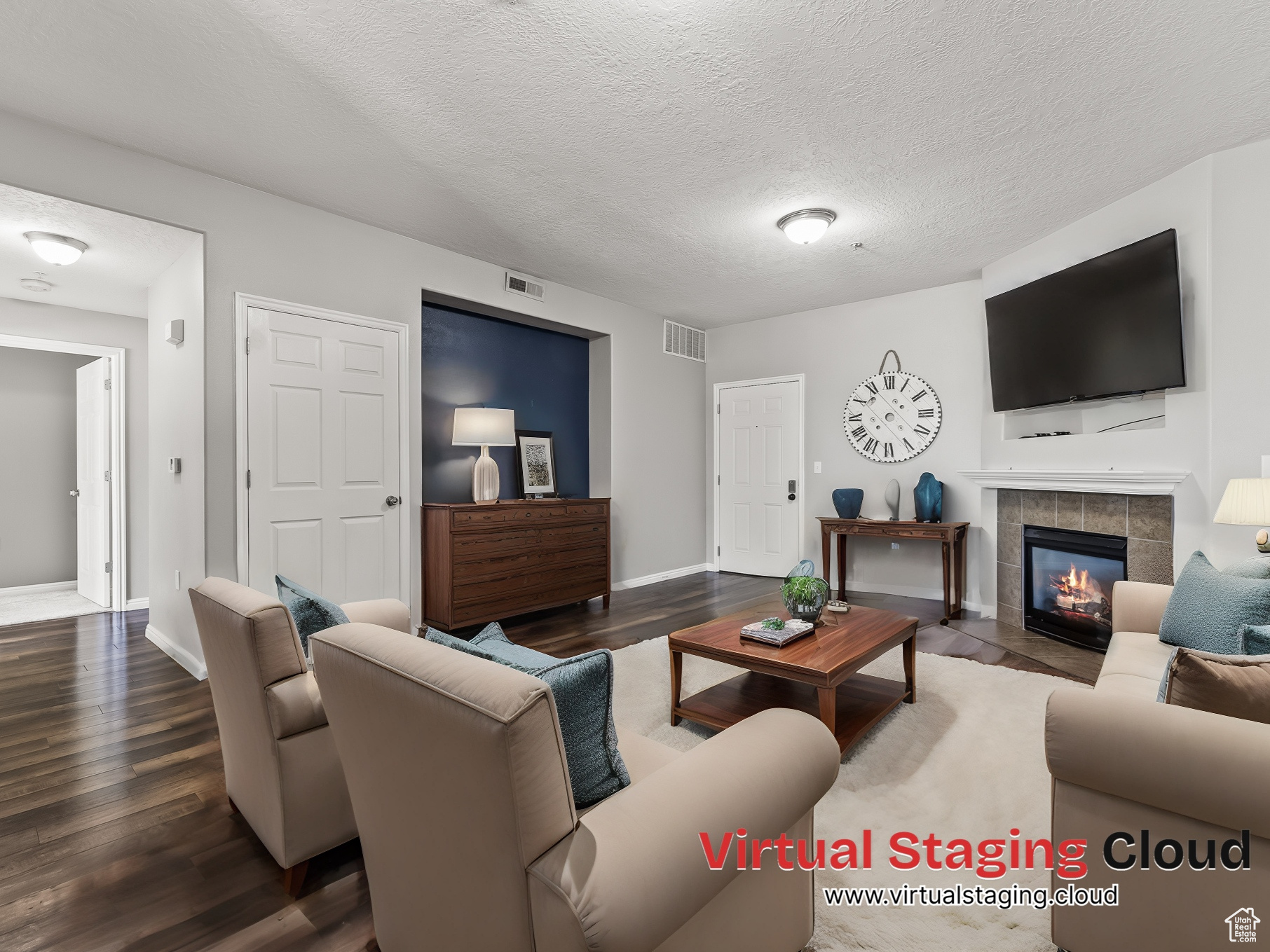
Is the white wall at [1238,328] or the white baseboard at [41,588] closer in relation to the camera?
the white wall at [1238,328]

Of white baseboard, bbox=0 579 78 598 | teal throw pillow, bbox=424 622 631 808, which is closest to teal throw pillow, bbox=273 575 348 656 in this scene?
teal throw pillow, bbox=424 622 631 808

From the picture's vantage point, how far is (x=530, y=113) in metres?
2.66

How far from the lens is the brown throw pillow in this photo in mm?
1222

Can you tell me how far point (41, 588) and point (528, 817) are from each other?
7.05 m

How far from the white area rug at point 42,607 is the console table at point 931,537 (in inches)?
237

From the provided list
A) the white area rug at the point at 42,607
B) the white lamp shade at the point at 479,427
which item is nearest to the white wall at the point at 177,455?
the white area rug at the point at 42,607

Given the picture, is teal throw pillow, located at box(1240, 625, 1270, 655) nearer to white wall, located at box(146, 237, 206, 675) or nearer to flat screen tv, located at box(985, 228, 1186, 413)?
flat screen tv, located at box(985, 228, 1186, 413)

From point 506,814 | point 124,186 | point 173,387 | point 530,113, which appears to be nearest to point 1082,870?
point 506,814

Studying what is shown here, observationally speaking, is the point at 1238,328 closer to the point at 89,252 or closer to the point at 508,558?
the point at 508,558

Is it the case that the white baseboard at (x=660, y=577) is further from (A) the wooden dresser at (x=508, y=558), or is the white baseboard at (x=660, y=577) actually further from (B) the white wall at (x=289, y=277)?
(A) the wooden dresser at (x=508, y=558)

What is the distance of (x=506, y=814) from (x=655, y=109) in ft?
8.98

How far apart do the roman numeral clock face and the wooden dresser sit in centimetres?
250

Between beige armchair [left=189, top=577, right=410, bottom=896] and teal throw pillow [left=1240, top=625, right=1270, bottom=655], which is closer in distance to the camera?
teal throw pillow [left=1240, top=625, right=1270, bottom=655]

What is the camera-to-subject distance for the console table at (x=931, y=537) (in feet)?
15.1
